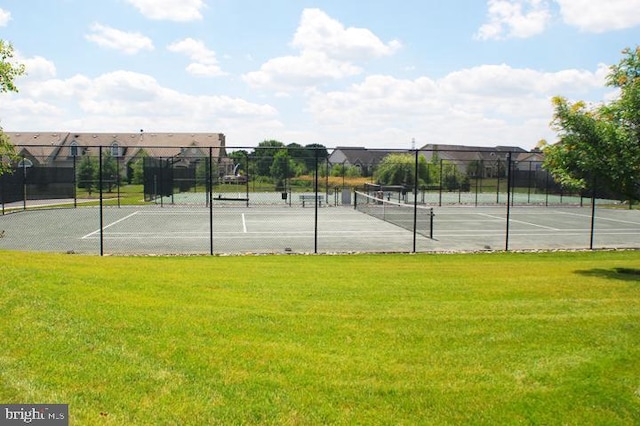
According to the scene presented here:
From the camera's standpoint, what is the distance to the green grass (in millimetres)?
4234

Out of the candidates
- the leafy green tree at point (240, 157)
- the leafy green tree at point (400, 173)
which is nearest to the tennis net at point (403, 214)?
the leafy green tree at point (240, 157)

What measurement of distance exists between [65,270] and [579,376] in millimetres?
7859

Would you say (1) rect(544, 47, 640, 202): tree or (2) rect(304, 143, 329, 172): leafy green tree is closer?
(1) rect(544, 47, 640, 202): tree

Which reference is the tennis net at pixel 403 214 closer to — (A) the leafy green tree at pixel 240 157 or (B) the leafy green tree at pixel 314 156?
(B) the leafy green tree at pixel 314 156

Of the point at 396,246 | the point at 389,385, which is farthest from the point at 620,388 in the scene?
the point at 396,246

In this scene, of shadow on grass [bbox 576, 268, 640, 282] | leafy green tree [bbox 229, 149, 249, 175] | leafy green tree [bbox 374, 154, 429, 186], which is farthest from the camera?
leafy green tree [bbox 374, 154, 429, 186]

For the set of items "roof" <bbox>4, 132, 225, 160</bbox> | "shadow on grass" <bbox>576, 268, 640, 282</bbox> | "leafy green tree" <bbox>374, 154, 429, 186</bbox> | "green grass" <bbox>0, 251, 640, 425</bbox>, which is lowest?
"shadow on grass" <bbox>576, 268, 640, 282</bbox>

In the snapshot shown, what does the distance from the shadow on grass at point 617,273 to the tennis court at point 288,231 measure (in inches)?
201

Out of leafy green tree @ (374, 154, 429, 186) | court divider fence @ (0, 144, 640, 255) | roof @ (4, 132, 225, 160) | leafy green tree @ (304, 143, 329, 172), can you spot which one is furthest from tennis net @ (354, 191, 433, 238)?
roof @ (4, 132, 225, 160)

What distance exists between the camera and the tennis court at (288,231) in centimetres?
1781

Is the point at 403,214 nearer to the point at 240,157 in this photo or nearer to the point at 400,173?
the point at 240,157

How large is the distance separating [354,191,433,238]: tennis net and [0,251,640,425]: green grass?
12.5m

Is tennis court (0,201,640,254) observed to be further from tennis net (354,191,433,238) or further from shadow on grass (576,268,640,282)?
shadow on grass (576,268,640,282)

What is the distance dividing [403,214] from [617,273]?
48.5 ft
